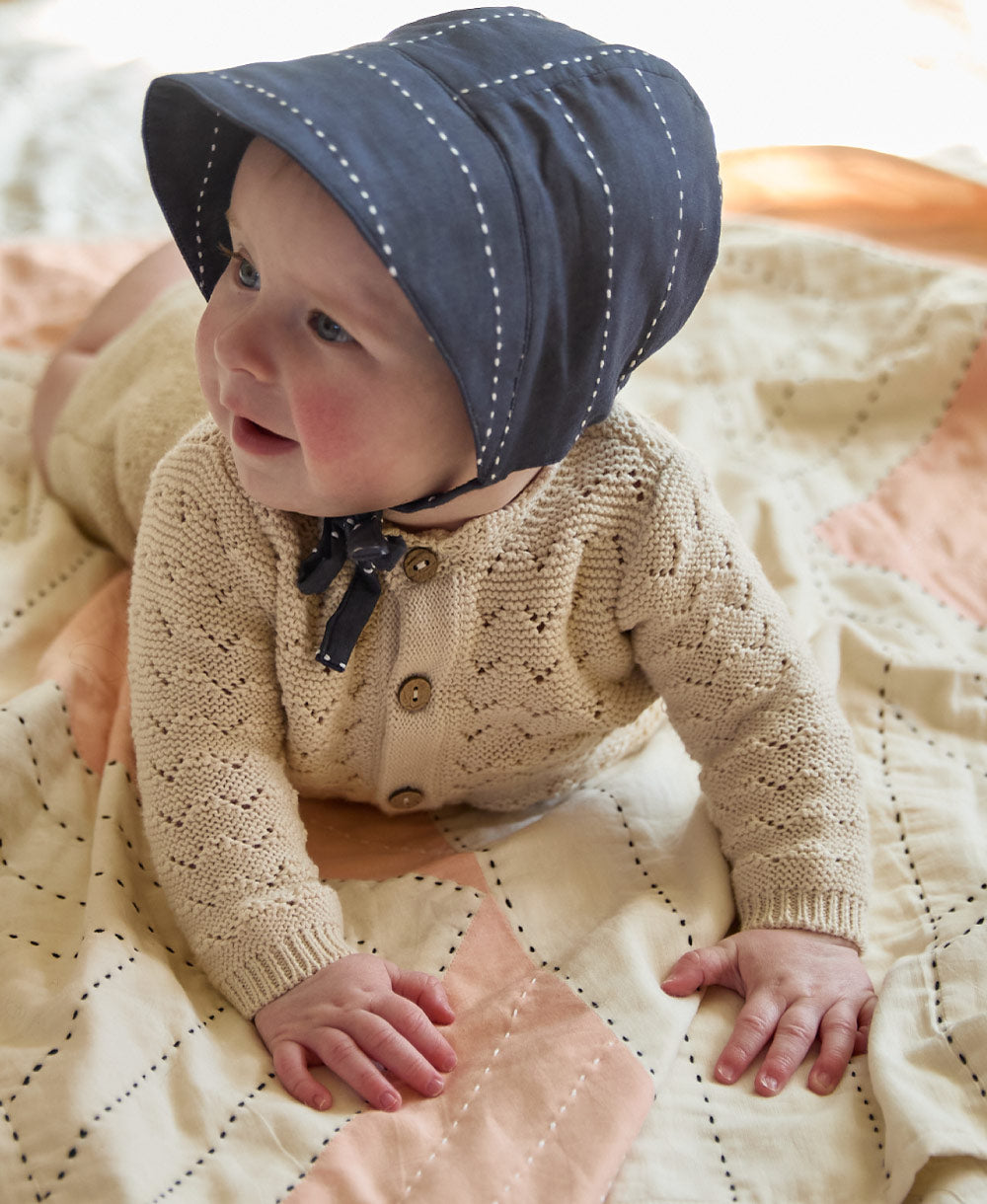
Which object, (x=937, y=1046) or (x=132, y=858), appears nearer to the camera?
(x=937, y=1046)

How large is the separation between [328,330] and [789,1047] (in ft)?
1.70

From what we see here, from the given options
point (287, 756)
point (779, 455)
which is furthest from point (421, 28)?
point (779, 455)

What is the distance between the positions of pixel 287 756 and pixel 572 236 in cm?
44

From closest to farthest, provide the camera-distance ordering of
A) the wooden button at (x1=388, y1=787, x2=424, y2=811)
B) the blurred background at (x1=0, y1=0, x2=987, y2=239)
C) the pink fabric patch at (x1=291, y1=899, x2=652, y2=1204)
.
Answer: the pink fabric patch at (x1=291, y1=899, x2=652, y2=1204) → the wooden button at (x1=388, y1=787, x2=424, y2=811) → the blurred background at (x1=0, y1=0, x2=987, y2=239)

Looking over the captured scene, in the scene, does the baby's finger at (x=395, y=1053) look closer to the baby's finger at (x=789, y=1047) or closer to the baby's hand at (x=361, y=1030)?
the baby's hand at (x=361, y=1030)

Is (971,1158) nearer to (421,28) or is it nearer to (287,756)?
(287,756)

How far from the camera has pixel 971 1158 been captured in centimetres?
71

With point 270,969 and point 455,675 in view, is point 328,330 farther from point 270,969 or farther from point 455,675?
point 270,969

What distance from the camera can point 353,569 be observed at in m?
0.82

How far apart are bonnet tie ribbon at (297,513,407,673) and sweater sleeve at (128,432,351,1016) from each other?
0.14 ft

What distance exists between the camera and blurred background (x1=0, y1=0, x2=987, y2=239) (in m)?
1.53

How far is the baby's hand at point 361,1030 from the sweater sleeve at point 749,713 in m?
0.24

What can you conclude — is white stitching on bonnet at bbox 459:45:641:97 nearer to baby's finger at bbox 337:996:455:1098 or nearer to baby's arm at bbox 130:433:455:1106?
baby's arm at bbox 130:433:455:1106

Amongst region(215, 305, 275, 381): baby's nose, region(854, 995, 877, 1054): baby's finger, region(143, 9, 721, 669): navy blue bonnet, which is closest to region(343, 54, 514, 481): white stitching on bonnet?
region(143, 9, 721, 669): navy blue bonnet
